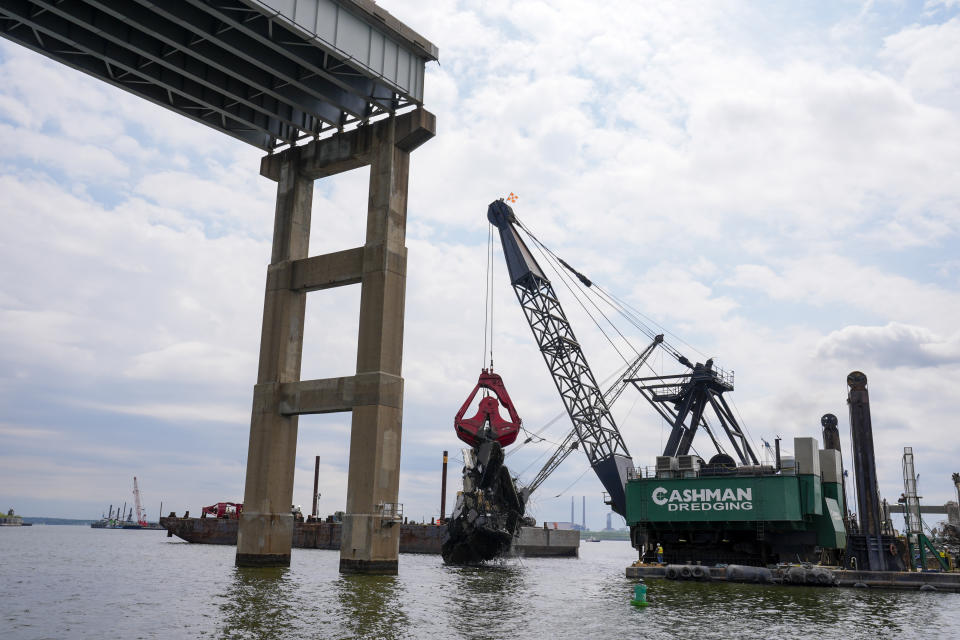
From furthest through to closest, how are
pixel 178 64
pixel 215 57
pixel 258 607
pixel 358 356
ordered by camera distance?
pixel 178 64 < pixel 215 57 < pixel 358 356 < pixel 258 607

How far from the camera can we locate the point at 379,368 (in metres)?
39.9

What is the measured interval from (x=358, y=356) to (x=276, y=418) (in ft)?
22.4

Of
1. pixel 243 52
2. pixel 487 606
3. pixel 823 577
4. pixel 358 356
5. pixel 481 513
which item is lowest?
pixel 487 606

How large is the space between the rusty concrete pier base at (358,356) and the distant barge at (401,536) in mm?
43794

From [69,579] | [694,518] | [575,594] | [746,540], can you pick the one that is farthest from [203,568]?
[746,540]

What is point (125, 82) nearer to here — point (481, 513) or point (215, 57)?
point (215, 57)

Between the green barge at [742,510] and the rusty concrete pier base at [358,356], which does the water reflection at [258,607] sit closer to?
the rusty concrete pier base at [358,356]

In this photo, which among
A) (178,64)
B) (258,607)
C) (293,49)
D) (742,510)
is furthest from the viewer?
(742,510)

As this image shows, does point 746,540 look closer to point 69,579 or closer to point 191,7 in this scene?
point 69,579

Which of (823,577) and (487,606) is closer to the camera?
(487,606)

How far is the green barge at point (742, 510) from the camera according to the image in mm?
44156

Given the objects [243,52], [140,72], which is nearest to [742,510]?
[243,52]

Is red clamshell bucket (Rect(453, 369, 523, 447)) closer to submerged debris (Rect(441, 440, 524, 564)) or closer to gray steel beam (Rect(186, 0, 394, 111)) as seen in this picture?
submerged debris (Rect(441, 440, 524, 564))

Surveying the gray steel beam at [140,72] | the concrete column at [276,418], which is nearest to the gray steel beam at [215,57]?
the gray steel beam at [140,72]
